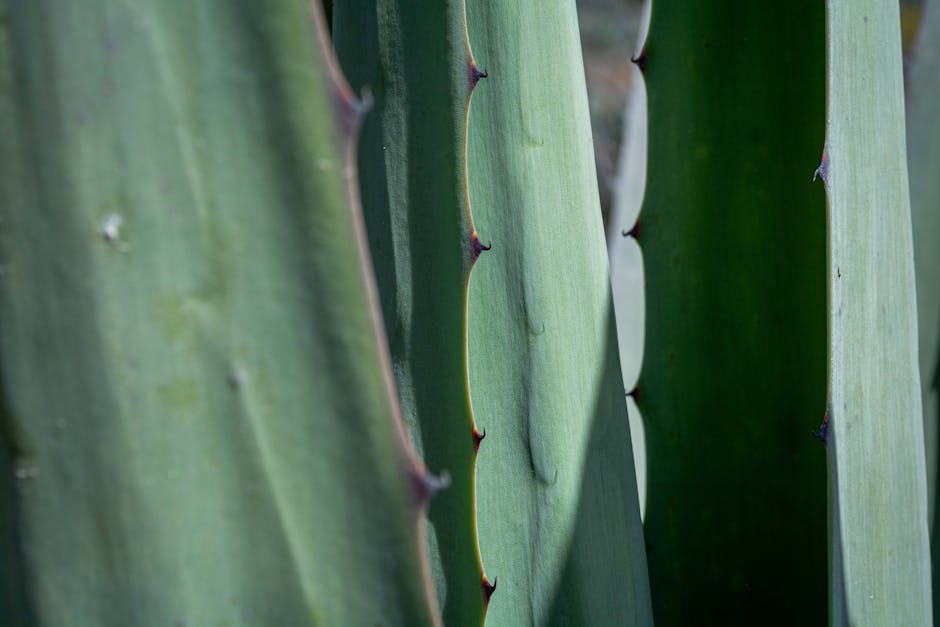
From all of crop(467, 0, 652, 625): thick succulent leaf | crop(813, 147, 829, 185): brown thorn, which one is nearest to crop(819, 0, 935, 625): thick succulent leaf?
crop(813, 147, 829, 185): brown thorn

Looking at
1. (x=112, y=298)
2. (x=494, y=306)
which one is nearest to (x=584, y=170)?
(x=494, y=306)

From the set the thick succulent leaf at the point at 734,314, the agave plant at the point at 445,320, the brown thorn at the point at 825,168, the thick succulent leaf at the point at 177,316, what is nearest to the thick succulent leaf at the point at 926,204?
the agave plant at the point at 445,320

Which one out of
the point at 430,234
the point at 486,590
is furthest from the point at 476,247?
the point at 486,590

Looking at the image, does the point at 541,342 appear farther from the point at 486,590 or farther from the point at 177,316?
the point at 177,316

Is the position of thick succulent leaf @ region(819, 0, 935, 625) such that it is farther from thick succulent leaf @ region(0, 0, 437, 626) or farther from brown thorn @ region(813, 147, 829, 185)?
thick succulent leaf @ region(0, 0, 437, 626)

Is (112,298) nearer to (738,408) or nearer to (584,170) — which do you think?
(584,170)
